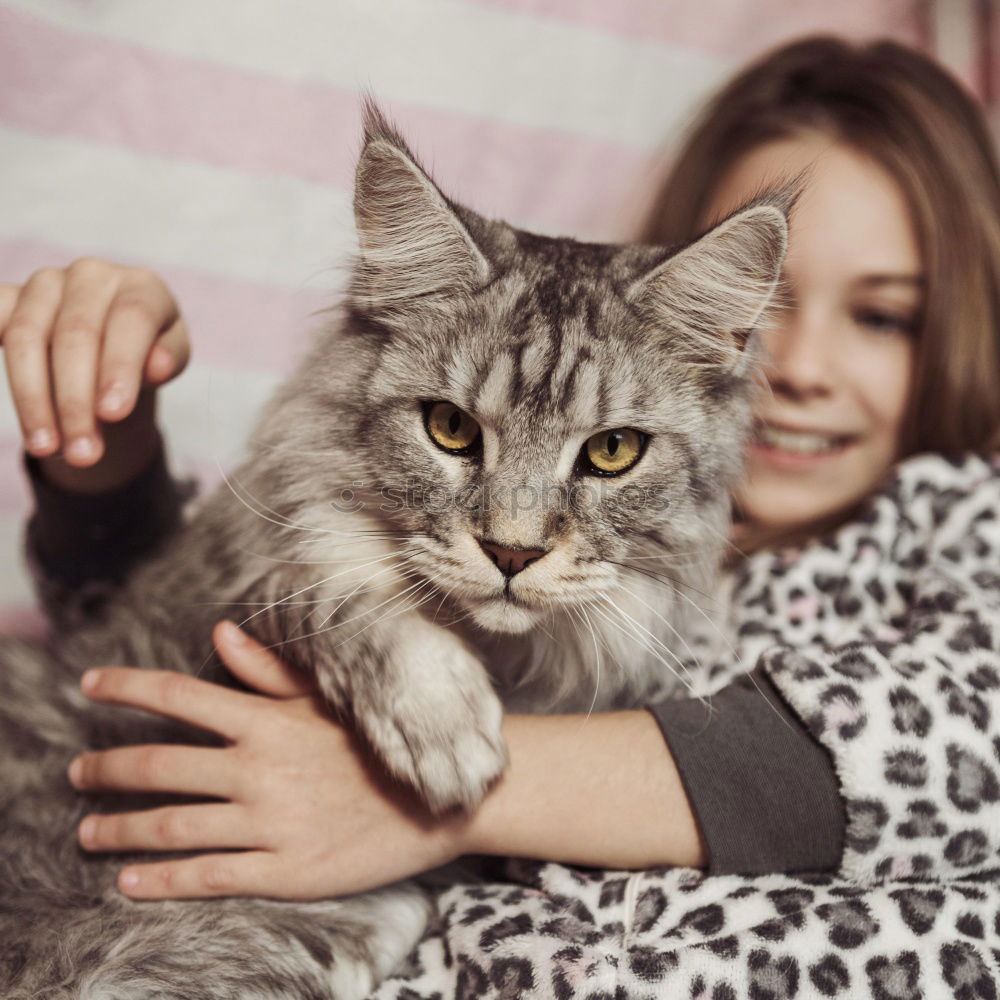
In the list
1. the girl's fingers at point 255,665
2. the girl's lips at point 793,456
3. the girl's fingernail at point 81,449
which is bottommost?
the girl's fingers at point 255,665

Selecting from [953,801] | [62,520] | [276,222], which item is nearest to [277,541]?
[62,520]

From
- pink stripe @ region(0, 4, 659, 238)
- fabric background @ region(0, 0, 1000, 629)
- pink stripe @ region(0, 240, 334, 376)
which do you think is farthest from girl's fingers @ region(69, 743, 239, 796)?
pink stripe @ region(0, 4, 659, 238)

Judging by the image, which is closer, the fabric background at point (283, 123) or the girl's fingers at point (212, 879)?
the girl's fingers at point (212, 879)

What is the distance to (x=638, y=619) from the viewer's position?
3.92ft

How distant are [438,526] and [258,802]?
470 millimetres

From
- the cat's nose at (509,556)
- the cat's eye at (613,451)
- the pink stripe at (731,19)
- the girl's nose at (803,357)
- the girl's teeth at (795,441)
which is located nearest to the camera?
the cat's nose at (509,556)

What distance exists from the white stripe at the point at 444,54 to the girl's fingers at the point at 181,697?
1417 mm

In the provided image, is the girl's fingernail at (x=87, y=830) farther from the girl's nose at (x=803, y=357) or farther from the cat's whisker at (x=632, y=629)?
the girl's nose at (x=803, y=357)

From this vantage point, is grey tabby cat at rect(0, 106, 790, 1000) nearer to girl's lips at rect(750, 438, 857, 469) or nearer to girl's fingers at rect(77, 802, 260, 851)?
girl's fingers at rect(77, 802, 260, 851)

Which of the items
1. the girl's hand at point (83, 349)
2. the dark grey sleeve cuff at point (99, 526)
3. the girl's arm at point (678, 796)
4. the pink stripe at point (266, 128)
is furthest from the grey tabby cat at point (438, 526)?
the pink stripe at point (266, 128)

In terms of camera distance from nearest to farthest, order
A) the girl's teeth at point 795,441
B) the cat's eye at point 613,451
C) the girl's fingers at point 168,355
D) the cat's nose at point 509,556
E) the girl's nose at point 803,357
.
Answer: the cat's nose at point 509,556 < the cat's eye at point 613,451 < the girl's fingers at point 168,355 < the girl's nose at point 803,357 < the girl's teeth at point 795,441

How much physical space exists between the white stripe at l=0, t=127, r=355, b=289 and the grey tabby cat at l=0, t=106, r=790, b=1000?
29.6 inches

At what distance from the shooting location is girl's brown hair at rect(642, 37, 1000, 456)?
1.69 metres

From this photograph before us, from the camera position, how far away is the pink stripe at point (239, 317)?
6.45 ft
